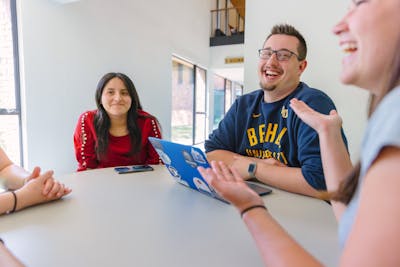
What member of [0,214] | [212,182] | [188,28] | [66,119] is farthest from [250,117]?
[188,28]

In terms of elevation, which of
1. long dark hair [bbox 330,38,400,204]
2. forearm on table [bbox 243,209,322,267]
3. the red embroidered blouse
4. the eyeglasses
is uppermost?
the eyeglasses

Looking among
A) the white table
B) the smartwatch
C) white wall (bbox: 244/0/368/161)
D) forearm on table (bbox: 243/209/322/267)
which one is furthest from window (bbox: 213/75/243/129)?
forearm on table (bbox: 243/209/322/267)

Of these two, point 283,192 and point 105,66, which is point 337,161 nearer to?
point 283,192

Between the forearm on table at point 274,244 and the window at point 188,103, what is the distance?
15.5 feet

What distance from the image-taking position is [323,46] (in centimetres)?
204

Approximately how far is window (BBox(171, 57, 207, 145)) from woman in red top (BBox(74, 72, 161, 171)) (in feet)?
10.8

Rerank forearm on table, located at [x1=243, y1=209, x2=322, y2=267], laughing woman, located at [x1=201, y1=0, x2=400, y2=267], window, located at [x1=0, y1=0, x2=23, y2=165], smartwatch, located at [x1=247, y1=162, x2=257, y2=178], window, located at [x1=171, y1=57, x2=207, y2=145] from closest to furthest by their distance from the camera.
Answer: laughing woman, located at [x1=201, y1=0, x2=400, y2=267]
forearm on table, located at [x1=243, y1=209, x2=322, y2=267]
smartwatch, located at [x1=247, y1=162, x2=257, y2=178]
window, located at [x1=0, y1=0, x2=23, y2=165]
window, located at [x1=171, y1=57, x2=207, y2=145]

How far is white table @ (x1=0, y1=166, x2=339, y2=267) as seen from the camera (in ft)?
1.79

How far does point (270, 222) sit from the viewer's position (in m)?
0.48

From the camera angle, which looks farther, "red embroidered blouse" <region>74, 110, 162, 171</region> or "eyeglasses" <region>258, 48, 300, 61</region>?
"red embroidered blouse" <region>74, 110, 162, 171</region>

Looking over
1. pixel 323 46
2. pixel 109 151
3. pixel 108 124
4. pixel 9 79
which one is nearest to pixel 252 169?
pixel 109 151

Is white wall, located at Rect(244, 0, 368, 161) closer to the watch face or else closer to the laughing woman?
the watch face

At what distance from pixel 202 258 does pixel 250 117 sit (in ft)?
3.21

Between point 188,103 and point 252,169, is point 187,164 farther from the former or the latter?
point 188,103
